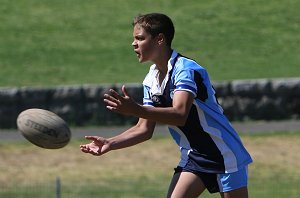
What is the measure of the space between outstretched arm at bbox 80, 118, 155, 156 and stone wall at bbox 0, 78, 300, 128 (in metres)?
8.30

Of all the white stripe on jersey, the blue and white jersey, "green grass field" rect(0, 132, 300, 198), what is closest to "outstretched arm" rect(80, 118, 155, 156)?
the blue and white jersey

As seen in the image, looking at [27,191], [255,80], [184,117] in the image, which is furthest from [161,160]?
[184,117]

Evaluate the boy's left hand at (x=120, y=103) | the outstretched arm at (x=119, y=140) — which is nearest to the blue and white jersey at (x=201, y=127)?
the outstretched arm at (x=119, y=140)

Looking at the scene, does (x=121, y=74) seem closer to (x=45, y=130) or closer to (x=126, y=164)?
(x=126, y=164)

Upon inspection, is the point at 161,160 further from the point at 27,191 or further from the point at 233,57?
the point at 233,57

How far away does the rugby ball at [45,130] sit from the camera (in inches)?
318

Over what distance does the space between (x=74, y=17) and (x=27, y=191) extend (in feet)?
33.9

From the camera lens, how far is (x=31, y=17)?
2128 cm

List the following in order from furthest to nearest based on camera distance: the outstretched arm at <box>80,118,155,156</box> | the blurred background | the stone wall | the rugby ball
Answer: the stone wall < the blurred background < the rugby ball < the outstretched arm at <box>80,118,155,156</box>

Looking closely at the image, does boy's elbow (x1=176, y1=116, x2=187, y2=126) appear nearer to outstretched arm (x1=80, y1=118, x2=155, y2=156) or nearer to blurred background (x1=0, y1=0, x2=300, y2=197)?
outstretched arm (x1=80, y1=118, x2=155, y2=156)

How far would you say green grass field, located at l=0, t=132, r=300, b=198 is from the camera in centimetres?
1359

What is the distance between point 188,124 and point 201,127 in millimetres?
96

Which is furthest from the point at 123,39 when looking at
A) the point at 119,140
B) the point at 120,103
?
the point at 120,103

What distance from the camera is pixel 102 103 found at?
53.5 feet
